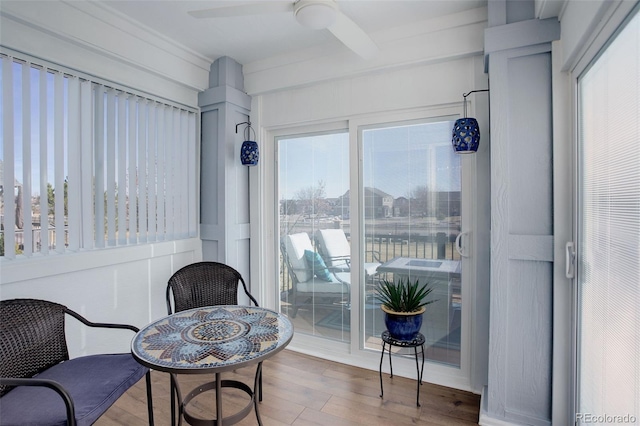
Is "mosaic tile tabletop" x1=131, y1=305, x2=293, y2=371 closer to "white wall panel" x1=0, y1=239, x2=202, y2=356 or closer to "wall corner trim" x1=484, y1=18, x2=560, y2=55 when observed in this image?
"white wall panel" x1=0, y1=239, x2=202, y2=356

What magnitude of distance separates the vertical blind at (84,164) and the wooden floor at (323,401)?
115 centimetres

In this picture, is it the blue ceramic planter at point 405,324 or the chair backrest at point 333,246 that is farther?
the chair backrest at point 333,246

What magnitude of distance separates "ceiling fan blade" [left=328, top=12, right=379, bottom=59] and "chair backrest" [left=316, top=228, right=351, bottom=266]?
145cm

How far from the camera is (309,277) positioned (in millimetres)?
3092

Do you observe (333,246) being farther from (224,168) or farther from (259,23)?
(259,23)

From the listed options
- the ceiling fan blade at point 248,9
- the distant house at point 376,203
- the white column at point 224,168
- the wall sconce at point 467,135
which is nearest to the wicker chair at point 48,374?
the white column at point 224,168

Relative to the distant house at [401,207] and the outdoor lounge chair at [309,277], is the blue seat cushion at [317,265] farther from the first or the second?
the distant house at [401,207]

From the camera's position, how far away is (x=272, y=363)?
2764 millimetres

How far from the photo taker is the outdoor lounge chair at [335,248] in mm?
2878

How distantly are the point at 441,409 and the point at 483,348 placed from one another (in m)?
0.52

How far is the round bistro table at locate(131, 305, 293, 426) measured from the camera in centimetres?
140

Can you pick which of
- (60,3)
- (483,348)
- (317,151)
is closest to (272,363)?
(483,348)

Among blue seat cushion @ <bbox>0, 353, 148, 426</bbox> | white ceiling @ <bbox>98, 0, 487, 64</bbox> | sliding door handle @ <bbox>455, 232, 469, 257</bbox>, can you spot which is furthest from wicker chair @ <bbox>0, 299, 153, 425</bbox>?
sliding door handle @ <bbox>455, 232, 469, 257</bbox>

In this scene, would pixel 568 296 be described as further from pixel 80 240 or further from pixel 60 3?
pixel 60 3
